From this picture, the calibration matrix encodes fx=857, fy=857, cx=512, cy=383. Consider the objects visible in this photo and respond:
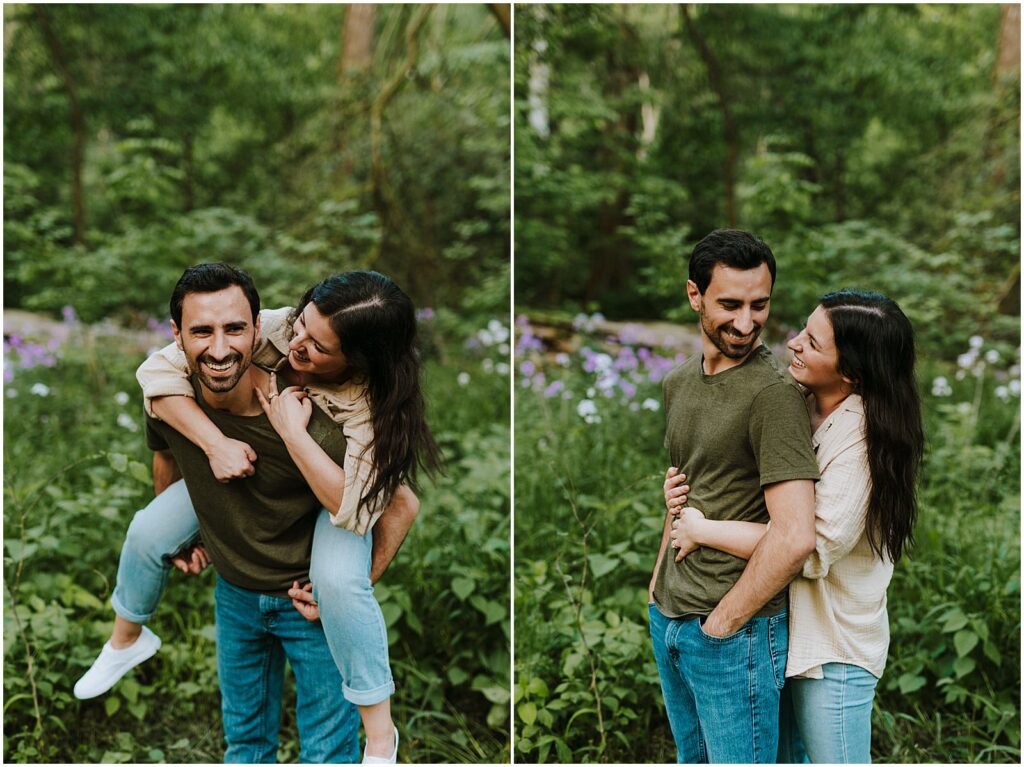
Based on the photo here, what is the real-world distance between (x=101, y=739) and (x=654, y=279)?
3385 mm

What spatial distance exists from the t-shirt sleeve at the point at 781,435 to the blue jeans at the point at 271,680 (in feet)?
3.20

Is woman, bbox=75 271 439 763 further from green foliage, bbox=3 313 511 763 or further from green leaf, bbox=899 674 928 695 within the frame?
green leaf, bbox=899 674 928 695

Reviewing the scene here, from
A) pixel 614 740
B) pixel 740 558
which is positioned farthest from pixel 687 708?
pixel 614 740

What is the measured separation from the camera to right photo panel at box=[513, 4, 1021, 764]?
1581 millimetres

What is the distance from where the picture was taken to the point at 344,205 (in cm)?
516

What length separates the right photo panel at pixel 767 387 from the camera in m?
1.58

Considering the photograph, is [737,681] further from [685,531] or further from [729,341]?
[729,341]

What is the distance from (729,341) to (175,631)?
2.07 metres

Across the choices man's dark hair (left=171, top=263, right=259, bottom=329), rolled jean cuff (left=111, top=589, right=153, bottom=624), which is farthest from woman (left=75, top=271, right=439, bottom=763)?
rolled jean cuff (left=111, top=589, right=153, bottom=624)

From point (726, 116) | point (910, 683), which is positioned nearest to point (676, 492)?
point (910, 683)

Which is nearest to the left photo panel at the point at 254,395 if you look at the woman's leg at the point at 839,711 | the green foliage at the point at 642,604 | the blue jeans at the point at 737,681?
the green foliage at the point at 642,604

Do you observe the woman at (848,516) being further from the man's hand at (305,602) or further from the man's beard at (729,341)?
the man's hand at (305,602)

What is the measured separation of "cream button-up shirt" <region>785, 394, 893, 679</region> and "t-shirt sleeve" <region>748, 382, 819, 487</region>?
0.23 feet

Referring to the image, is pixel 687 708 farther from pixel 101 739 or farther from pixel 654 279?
pixel 654 279
